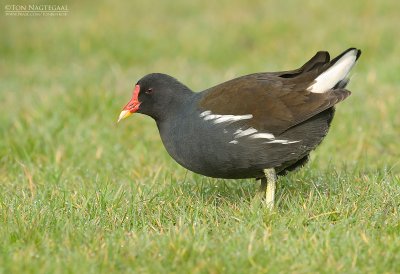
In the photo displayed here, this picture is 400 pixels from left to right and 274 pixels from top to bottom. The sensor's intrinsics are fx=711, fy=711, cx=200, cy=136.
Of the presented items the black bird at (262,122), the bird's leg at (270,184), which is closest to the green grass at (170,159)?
the bird's leg at (270,184)

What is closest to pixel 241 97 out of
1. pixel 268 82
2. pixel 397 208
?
pixel 268 82

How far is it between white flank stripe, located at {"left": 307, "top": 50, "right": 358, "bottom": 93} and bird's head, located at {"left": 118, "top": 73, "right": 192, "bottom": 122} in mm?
915

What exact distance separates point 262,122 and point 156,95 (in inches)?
33.3

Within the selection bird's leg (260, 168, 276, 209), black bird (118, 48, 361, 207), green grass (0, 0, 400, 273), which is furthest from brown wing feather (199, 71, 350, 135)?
green grass (0, 0, 400, 273)

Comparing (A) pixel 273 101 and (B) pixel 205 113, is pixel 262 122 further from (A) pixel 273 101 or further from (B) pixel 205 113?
(B) pixel 205 113

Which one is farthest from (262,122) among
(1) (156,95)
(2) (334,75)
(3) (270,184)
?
(1) (156,95)

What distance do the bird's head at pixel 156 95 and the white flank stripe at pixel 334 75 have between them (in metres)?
0.91

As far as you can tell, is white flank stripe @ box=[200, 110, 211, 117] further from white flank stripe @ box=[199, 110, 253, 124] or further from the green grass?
the green grass

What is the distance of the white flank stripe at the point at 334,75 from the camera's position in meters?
4.35

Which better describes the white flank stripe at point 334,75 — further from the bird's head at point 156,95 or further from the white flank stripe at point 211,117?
the bird's head at point 156,95

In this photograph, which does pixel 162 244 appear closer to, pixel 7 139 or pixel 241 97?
pixel 241 97

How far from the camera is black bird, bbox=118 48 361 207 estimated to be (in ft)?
14.2

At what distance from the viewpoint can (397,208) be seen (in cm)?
421

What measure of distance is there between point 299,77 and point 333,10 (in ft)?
24.1
